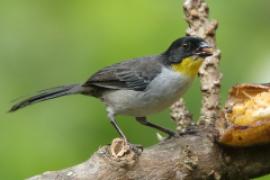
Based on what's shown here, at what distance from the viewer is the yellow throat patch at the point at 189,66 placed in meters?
4.78

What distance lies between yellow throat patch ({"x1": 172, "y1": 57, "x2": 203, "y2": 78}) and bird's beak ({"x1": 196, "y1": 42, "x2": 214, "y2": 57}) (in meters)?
0.12

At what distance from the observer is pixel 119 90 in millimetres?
4926

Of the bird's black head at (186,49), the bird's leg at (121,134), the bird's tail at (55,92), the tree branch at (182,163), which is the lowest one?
the tree branch at (182,163)

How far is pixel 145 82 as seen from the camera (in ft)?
16.1

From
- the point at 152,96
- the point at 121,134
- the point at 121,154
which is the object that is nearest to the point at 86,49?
the point at 121,134

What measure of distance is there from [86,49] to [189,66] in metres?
0.82

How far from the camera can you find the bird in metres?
4.64

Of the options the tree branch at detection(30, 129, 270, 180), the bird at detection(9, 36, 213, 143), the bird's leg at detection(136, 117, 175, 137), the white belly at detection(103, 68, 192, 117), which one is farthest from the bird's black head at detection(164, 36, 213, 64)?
the tree branch at detection(30, 129, 270, 180)

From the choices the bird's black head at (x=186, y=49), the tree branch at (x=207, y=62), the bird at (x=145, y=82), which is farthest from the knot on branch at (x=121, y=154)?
the bird's black head at (x=186, y=49)

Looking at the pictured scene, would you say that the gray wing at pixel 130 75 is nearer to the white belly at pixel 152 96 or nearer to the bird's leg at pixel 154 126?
the white belly at pixel 152 96

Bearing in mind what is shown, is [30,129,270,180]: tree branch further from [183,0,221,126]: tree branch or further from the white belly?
the white belly

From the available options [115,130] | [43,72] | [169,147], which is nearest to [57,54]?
[43,72]

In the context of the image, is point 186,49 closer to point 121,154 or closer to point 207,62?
point 207,62

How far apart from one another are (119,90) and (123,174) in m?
1.32
